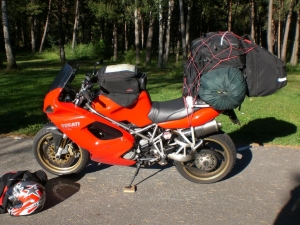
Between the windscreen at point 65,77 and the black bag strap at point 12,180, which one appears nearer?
the black bag strap at point 12,180

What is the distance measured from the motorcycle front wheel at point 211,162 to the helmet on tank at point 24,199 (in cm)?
173

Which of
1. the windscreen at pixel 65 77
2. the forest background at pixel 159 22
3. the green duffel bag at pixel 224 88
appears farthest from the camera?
the forest background at pixel 159 22

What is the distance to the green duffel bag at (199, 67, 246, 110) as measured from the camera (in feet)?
14.1

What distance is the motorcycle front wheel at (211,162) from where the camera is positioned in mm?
4629

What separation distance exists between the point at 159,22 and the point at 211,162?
61.5 feet

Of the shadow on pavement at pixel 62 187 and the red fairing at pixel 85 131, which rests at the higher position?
the red fairing at pixel 85 131

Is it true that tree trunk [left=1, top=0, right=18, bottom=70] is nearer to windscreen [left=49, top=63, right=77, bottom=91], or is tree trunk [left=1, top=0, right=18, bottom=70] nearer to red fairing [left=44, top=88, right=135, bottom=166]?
windscreen [left=49, top=63, right=77, bottom=91]

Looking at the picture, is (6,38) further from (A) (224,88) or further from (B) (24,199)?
(A) (224,88)

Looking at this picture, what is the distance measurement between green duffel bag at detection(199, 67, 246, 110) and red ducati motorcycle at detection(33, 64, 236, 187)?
193 millimetres

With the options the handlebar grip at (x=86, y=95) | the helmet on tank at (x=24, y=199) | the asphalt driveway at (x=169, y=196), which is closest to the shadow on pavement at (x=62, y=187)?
the asphalt driveway at (x=169, y=196)

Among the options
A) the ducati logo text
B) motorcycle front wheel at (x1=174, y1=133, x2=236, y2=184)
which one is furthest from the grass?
the ducati logo text

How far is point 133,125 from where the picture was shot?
15.1 ft

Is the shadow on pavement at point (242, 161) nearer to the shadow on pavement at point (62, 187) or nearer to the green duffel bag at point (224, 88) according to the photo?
the green duffel bag at point (224, 88)

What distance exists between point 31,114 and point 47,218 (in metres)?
4.94
